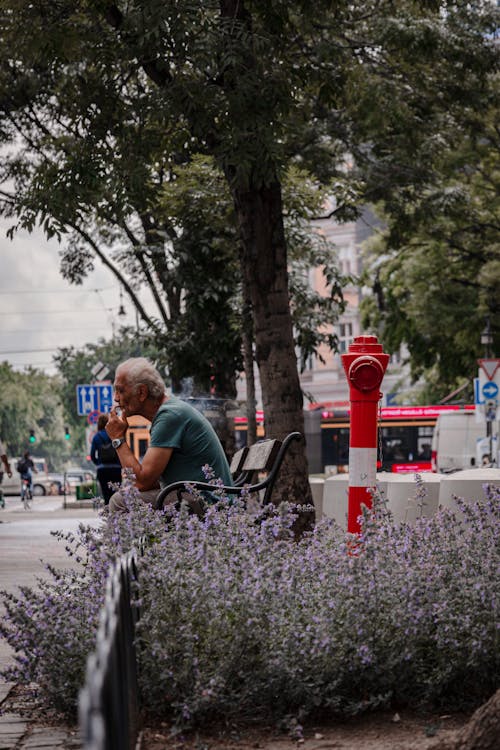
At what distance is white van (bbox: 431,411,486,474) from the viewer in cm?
4812

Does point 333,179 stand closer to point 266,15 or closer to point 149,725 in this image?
point 266,15

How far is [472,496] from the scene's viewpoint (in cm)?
926

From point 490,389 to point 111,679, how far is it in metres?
28.1

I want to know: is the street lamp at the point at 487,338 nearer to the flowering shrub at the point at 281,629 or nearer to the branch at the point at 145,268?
the branch at the point at 145,268

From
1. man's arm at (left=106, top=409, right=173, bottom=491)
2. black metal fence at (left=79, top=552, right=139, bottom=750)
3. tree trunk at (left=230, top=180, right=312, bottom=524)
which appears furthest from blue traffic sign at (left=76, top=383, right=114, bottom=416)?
black metal fence at (left=79, top=552, right=139, bottom=750)

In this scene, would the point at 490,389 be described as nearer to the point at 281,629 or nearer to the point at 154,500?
the point at 154,500

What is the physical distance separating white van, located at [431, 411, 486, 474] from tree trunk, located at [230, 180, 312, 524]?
37.7 meters

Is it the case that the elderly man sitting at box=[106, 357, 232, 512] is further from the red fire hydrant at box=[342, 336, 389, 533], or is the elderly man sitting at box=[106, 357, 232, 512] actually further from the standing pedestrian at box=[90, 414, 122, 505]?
the standing pedestrian at box=[90, 414, 122, 505]

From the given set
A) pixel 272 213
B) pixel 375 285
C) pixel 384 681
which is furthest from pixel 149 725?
pixel 375 285

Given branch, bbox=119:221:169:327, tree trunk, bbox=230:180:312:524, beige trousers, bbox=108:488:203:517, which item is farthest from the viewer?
branch, bbox=119:221:169:327

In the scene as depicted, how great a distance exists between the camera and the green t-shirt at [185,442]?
7465 mm

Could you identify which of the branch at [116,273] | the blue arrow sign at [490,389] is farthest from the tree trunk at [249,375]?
the blue arrow sign at [490,389]

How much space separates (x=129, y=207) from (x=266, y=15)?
1.80m

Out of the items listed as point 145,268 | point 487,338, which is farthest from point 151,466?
point 487,338
